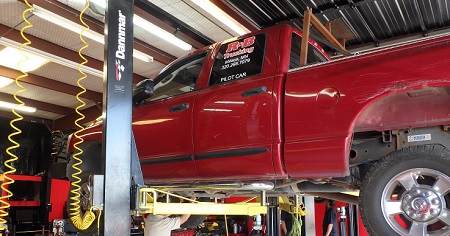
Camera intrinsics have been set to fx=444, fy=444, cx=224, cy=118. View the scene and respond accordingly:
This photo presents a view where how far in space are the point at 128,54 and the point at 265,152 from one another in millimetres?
1148

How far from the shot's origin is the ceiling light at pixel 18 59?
8.80 metres

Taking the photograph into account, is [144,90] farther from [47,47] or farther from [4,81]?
[4,81]

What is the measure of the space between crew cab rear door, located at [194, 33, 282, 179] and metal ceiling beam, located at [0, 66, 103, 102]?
25.8 ft

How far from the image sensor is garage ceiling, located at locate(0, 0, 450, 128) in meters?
6.36

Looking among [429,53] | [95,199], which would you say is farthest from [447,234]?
[95,199]

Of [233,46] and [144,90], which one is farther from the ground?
[233,46]

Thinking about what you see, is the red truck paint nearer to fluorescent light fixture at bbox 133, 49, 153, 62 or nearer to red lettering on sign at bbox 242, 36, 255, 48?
red lettering on sign at bbox 242, 36, 255, 48

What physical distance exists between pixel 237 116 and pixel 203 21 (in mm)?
4426

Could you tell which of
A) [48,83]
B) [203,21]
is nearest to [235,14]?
[203,21]

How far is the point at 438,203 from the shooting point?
266cm

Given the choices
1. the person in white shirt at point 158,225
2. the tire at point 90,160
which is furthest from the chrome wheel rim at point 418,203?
the tire at point 90,160

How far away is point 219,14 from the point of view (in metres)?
6.51

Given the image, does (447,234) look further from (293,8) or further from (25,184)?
(25,184)

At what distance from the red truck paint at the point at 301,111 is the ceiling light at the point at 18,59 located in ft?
20.5
